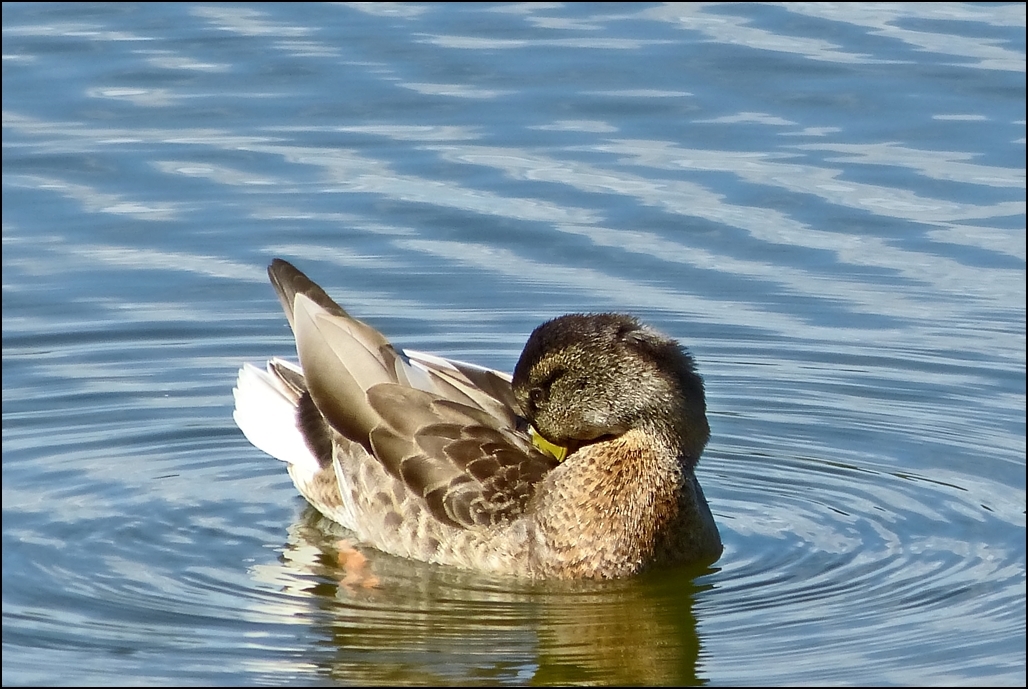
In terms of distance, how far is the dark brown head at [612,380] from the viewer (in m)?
9.61

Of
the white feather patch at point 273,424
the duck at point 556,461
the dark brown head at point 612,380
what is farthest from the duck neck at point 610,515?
the white feather patch at point 273,424

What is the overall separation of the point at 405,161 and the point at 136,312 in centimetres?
281

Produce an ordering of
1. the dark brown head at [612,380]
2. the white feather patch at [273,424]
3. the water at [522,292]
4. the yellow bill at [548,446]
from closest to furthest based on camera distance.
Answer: the water at [522,292] < the dark brown head at [612,380] < the yellow bill at [548,446] < the white feather patch at [273,424]

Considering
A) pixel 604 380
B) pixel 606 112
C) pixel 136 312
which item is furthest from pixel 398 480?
pixel 606 112

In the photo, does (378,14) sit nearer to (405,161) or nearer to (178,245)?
(405,161)

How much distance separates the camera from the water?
902 centimetres

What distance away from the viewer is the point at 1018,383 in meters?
12.0

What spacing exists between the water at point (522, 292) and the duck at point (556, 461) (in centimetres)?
17

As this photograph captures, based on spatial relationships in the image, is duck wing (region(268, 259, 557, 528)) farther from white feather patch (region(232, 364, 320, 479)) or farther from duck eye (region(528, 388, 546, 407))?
duck eye (region(528, 388, 546, 407))

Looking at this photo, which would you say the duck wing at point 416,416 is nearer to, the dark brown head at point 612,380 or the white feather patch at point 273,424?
the white feather patch at point 273,424

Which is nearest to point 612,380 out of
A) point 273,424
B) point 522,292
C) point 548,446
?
point 548,446

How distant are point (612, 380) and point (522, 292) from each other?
346cm

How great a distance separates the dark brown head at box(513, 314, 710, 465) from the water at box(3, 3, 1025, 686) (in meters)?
0.72

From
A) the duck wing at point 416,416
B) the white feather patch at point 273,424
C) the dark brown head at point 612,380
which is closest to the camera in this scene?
the dark brown head at point 612,380
